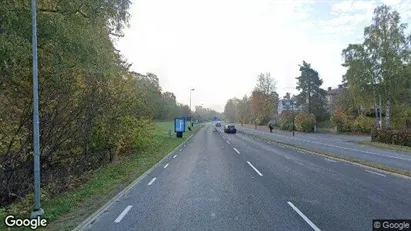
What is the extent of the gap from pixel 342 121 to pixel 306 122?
22.7 feet

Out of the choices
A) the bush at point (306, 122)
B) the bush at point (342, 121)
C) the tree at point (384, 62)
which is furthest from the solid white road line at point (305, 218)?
the bush at point (306, 122)

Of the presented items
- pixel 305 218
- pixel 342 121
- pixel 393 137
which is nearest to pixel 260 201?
pixel 305 218

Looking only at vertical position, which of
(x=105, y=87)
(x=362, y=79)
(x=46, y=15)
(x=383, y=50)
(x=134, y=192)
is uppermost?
(x=383, y=50)

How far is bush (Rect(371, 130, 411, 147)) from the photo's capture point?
1229 inches

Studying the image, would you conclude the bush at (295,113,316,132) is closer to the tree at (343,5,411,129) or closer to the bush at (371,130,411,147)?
the tree at (343,5,411,129)

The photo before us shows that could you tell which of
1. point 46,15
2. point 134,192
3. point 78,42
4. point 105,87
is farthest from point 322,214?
point 105,87

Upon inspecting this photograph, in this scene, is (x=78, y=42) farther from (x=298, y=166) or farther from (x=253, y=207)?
(x=298, y=166)

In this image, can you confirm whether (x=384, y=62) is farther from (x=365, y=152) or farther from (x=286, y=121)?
(x=286, y=121)

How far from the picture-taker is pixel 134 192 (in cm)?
1051

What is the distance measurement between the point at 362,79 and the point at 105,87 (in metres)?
34.2

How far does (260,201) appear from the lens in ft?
29.3

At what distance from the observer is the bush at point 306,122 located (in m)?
61.6

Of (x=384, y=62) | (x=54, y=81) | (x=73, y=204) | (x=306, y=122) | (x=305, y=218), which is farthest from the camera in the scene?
(x=306, y=122)

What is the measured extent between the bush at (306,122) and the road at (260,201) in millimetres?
48483
